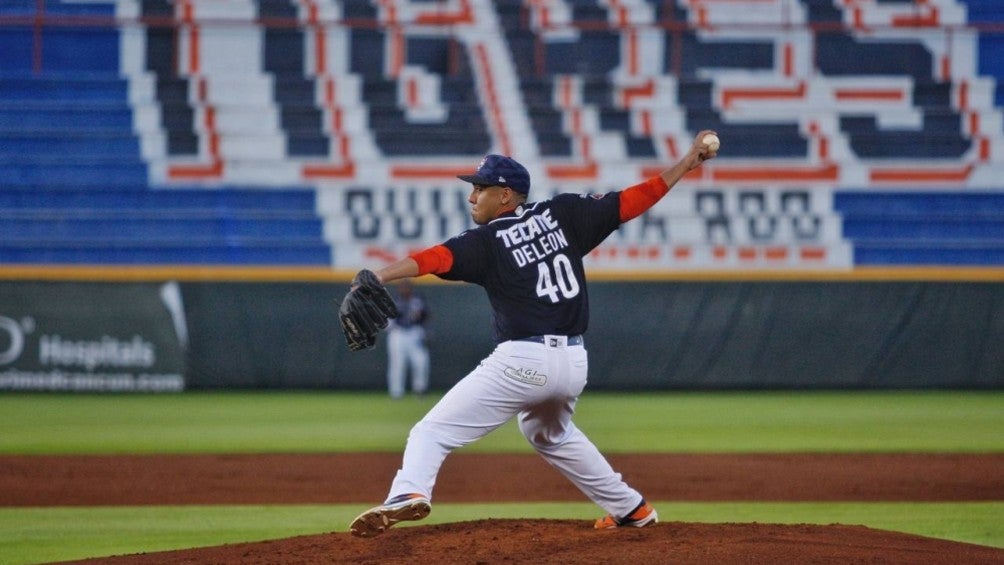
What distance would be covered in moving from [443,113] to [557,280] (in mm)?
16051

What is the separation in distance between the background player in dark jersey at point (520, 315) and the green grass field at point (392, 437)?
195 cm

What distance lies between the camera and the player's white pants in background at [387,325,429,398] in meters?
17.6

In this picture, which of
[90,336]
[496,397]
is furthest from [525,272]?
[90,336]

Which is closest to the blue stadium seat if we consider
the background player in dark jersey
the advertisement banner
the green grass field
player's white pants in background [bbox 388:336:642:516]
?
the green grass field

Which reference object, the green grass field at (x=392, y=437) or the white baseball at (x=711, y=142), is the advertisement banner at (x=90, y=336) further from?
the white baseball at (x=711, y=142)

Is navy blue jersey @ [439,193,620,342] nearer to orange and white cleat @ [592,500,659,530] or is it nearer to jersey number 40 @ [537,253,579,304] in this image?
jersey number 40 @ [537,253,579,304]

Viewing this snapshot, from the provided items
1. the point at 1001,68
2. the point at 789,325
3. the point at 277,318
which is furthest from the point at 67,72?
the point at 1001,68

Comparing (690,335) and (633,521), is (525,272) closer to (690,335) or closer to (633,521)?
(633,521)

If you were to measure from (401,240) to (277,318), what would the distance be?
9.24 ft

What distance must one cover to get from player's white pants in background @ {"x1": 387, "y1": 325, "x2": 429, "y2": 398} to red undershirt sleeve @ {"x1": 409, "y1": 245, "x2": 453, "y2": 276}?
11533 mm

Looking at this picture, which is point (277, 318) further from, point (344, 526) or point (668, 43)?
point (344, 526)

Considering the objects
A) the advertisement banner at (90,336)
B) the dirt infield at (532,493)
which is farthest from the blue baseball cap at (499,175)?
the advertisement banner at (90,336)

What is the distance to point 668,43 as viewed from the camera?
22750 millimetres

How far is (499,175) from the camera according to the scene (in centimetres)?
620
